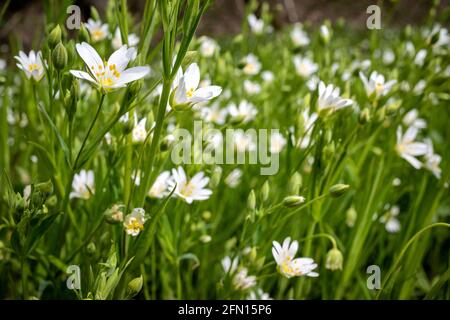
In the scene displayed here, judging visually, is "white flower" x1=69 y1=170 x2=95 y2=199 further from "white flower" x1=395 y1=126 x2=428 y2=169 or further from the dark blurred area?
the dark blurred area

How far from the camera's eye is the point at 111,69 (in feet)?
2.27

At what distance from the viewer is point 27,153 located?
1217mm

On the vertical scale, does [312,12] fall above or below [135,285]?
above

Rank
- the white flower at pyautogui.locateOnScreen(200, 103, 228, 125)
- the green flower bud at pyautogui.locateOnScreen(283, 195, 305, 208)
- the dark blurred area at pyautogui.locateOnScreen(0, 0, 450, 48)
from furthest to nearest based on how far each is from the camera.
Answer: the dark blurred area at pyautogui.locateOnScreen(0, 0, 450, 48), the white flower at pyautogui.locateOnScreen(200, 103, 228, 125), the green flower bud at pyautogui.locateOnScreen(283, 195, 305, 208)

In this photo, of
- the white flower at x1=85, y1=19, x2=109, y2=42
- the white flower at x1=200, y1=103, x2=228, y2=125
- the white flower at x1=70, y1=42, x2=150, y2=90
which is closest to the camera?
the white flower at x1=70, y1=42, x2=150, y2=90

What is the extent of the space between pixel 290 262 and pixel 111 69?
412 mm

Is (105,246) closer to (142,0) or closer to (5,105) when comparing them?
(5,105)

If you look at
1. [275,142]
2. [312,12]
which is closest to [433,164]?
[275,142]

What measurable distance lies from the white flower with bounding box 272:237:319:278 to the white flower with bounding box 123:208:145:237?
220mm

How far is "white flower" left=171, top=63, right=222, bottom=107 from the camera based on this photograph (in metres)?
0.67

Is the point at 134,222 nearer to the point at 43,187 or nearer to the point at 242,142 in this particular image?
the point at 43,187

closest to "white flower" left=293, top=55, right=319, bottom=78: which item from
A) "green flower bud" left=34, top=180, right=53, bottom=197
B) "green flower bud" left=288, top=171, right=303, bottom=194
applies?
"green flower bud" left=288, top=171, right=303, bottom=194

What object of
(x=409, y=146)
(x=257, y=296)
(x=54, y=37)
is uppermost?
(x=54, y=37)

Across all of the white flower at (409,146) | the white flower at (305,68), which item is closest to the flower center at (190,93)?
the white flower at (409,146)
